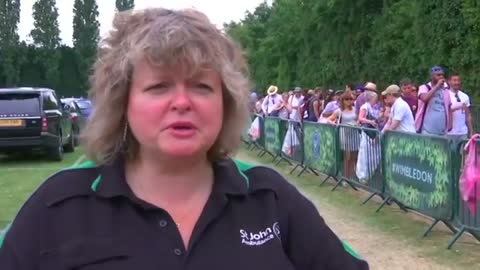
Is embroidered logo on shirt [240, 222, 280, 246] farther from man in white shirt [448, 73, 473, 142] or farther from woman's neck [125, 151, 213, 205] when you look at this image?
man in white shirt [448, 73, 473, 142]

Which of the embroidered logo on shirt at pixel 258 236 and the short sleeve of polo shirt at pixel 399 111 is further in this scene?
the short sleeve of polo shirt at pixel 399 111

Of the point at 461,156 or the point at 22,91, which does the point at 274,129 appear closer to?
the point at 22,91

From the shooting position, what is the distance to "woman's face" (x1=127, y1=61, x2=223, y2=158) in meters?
2.13

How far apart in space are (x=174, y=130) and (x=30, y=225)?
439 millimetres

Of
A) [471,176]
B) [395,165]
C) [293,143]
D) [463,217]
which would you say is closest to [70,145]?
[293,143]

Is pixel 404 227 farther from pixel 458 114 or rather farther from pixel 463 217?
pixel 458 114

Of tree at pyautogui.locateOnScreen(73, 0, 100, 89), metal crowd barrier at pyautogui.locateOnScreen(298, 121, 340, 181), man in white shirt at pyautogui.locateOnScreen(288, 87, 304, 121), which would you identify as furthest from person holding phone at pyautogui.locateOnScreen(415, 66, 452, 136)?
tree at pyautogui.locateOnScreen(73, 0, 100, 89)

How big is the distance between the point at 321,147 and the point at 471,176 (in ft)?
22.3

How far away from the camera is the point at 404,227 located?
30.7 ft

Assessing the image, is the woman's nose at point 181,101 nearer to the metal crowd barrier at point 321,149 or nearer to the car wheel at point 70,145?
the metal crowd barrier at point 321,149

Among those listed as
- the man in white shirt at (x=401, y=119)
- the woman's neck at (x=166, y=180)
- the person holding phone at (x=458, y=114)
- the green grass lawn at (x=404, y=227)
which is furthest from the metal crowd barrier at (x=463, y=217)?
the woman's neck at (x=166, y=180)

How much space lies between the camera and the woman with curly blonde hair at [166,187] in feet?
6.93

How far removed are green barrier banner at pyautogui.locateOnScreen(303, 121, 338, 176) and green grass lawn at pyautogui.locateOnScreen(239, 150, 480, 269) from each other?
16.2 inches

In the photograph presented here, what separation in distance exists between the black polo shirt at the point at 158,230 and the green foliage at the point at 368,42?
11.0 m
